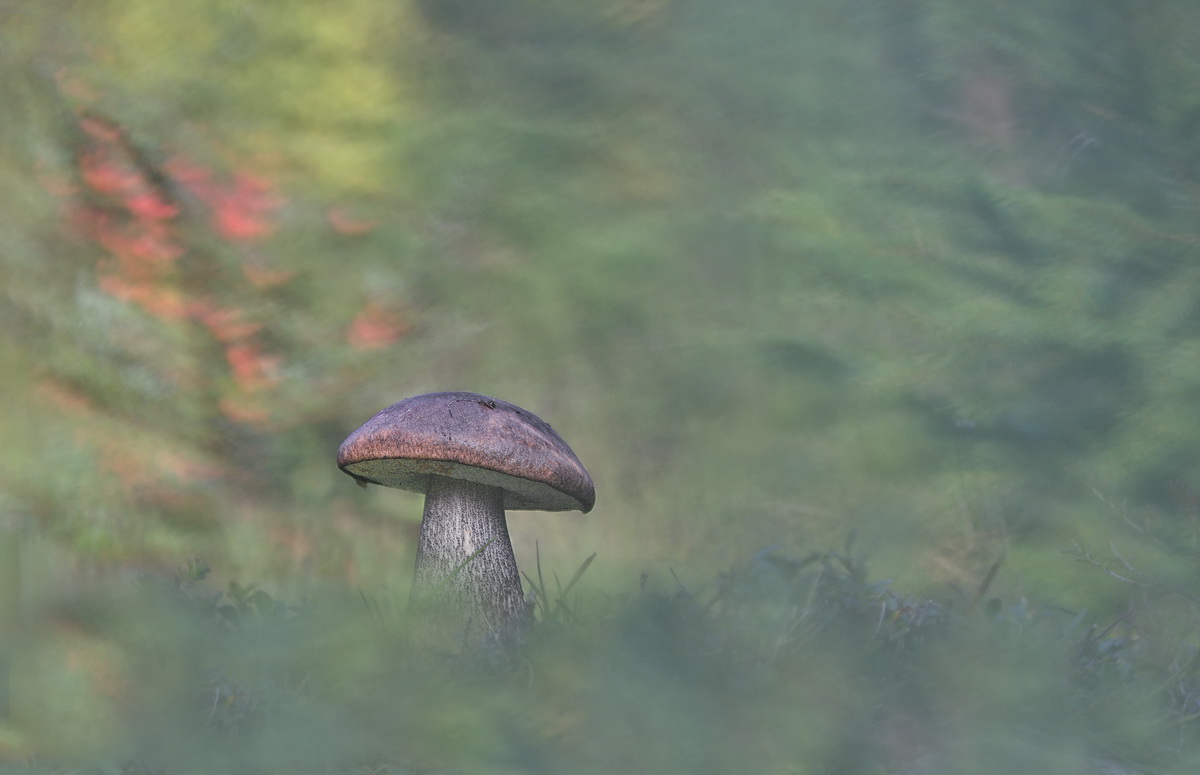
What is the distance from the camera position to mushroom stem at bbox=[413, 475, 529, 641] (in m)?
2.21

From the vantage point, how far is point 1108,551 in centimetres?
166

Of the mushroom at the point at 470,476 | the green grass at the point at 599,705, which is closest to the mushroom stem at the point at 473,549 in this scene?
the mushroom at the point at 470,476

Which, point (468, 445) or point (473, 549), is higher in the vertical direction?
point (468, 445)

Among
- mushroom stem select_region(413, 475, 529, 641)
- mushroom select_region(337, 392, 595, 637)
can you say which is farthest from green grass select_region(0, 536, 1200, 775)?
mushroom stem select_region(413, 475, 529, 641)

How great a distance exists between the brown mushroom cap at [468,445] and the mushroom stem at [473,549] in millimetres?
85

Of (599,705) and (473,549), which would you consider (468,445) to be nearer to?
(473,549)

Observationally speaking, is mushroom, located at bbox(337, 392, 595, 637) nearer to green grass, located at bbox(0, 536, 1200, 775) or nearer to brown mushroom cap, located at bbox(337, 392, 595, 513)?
brown mushroom cap, located at bbox(337, 392, 595, 513)

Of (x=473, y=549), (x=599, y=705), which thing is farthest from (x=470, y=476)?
(x=599, y=705)

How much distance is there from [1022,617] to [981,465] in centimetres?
25

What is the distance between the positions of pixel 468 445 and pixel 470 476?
257 millimetres

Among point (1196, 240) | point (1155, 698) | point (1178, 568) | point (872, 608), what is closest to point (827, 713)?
point (1155, 698)

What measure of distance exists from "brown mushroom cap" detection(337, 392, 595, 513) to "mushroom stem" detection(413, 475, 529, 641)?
85mm

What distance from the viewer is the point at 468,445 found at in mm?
2041

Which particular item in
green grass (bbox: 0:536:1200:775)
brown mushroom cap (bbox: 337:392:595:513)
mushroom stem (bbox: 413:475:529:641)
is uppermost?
green grass (bbox: 0:536:1200:775)
